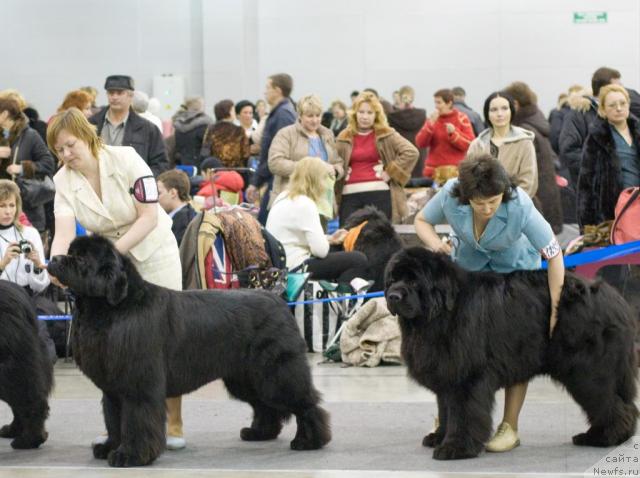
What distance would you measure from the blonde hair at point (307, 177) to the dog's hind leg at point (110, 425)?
11.4 feet

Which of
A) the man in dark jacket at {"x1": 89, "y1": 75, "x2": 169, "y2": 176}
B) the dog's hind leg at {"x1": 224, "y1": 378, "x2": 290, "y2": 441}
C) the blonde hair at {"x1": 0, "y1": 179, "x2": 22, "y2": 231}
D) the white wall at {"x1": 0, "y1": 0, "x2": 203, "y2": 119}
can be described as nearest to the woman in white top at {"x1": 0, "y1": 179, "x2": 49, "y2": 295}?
the blonde hair at {"x1": 0, "y1": 179, "x2": 22, "y2": 231}

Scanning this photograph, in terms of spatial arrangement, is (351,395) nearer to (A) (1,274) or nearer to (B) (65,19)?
(A) (1,274)

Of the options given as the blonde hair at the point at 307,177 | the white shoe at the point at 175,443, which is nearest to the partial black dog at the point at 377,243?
the blonde hair at the point at 307,177


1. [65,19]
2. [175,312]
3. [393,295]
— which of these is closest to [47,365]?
[175,312]

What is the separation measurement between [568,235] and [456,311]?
21.1ft

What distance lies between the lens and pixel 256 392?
18.0 feet

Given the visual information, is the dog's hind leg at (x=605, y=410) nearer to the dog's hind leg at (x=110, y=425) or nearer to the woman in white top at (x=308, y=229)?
the dog's hind leg at (x=110, y=425)

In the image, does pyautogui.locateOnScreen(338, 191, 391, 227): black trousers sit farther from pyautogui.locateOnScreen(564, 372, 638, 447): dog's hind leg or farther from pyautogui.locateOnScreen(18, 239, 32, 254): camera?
pyautogui.locateOnScreen(564, 372, 638, 447): dog's hind leg

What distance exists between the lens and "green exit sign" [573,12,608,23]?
19062 mm

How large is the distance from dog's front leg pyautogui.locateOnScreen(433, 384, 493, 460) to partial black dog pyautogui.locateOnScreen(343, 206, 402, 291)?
3.66 metres

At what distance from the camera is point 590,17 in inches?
751

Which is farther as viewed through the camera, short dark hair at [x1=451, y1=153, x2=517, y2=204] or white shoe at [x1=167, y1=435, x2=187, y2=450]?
white shoe at [x1=167, y1=435, x2=187, y2=450]

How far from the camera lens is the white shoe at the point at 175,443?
218 inches

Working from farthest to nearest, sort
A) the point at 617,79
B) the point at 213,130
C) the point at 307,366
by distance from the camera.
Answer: the point at 213,130
the point at 617,79
the point at 307,366
